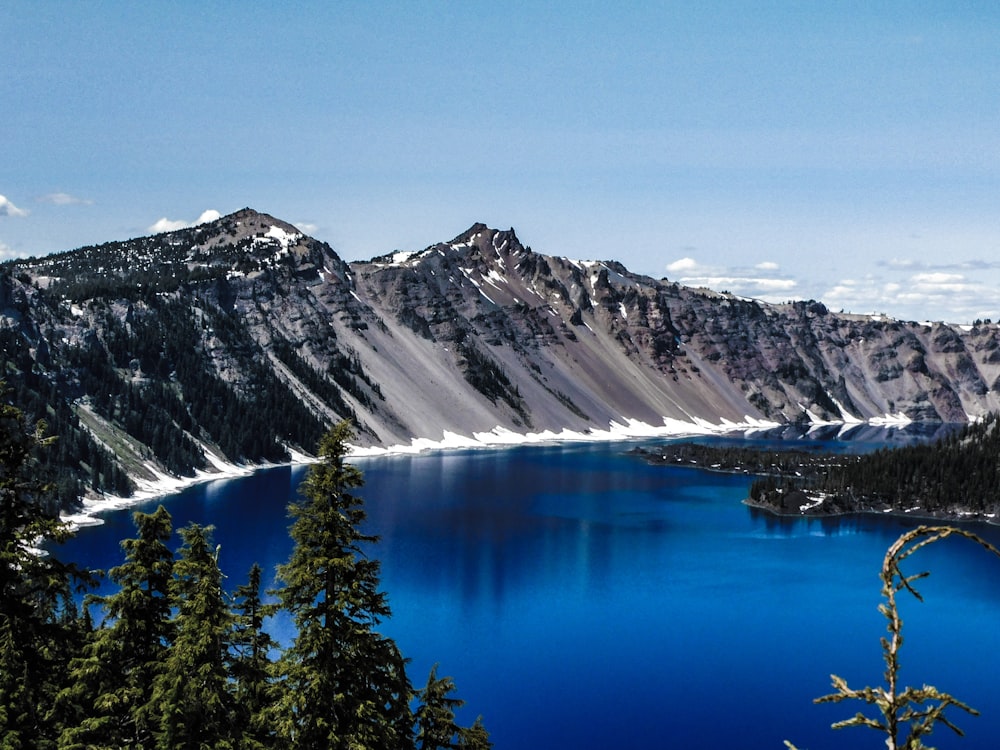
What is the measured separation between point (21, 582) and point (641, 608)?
80701 millimetres

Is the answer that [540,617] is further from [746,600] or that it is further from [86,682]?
[86,682]

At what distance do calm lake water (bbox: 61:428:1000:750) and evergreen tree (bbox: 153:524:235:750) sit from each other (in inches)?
1469

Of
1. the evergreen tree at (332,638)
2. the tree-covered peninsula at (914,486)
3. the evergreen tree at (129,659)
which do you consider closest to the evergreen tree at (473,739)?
the evergreen tree at (332,638)

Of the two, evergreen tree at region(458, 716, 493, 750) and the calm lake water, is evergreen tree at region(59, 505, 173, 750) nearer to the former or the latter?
evergreen tree at region(458, 716, 493, 750)

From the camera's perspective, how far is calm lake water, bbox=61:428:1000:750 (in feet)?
216

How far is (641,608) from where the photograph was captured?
9706 centimetres

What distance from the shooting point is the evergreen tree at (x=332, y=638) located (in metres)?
22.6

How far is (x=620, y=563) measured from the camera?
11888 centimetres

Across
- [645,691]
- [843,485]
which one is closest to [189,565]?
[645,691]

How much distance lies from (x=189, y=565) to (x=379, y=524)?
356 ft

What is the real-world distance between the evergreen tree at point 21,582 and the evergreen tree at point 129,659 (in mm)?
1329

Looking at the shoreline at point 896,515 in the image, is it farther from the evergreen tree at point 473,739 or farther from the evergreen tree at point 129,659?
the evergreen tree at point 129,659

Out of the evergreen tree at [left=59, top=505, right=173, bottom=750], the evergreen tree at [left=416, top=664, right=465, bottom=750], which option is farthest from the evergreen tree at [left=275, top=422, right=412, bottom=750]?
the evergreen tree at [left=416, top=664, right=465, bottom=750]

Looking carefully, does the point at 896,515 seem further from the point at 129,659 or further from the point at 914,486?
the point at 129,659
